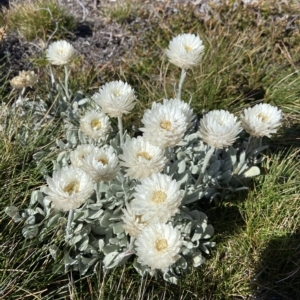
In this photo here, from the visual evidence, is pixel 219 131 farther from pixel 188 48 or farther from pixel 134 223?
pixel 188 48

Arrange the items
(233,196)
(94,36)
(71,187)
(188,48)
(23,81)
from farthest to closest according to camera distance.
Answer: (94,36) → (23,81) → (233,196) → (188,48) → (71,187)

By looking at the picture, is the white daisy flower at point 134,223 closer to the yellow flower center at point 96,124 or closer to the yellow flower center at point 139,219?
the yellow flower center at point 139,219

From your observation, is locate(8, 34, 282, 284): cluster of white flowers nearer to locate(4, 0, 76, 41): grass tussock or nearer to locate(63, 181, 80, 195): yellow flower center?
locate(63, 181, 80, 195): yellow flower center

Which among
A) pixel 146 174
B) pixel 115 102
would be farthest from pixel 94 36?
pixel 146 174

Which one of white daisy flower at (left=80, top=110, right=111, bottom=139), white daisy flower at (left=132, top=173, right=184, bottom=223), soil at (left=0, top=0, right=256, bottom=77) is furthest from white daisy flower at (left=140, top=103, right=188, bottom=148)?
soil at (left=0, top=0, right=256, bottom=77)

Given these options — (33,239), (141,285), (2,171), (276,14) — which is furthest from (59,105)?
(276,14)

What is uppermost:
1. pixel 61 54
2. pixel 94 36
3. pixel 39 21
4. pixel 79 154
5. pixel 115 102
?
pixel 115 102
